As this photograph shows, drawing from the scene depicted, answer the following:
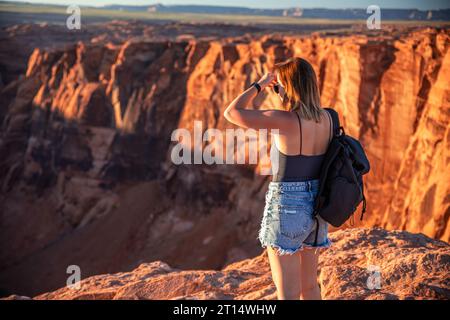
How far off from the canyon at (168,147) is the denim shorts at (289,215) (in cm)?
1091

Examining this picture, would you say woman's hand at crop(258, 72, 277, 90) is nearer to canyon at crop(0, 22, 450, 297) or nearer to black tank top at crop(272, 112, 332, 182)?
black tank top at crop(272, 112, 332, 182)

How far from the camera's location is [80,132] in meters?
36.6

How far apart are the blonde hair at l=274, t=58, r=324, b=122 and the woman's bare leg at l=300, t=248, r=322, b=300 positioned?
1.11 meters

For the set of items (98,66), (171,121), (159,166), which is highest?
(98,66)

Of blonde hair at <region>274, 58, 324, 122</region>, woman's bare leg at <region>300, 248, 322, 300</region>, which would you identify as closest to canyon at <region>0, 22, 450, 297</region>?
woman's bare leg at <region>300, 248, 322, 300</region>

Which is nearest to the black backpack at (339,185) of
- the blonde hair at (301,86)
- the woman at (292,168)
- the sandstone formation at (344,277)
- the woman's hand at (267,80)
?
the woman at (292,168)

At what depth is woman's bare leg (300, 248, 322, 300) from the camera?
16.7 feet

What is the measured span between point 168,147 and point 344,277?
1068 inches

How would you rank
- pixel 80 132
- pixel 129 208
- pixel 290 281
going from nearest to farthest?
pixel 290 281 → pixel 129 208 → pixel 80 132

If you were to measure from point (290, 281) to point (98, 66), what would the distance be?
34354 millimetres

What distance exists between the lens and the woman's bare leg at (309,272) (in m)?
5.08

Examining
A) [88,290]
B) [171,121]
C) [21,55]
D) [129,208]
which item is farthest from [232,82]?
[21,55]

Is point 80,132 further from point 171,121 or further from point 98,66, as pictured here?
point 171,121
